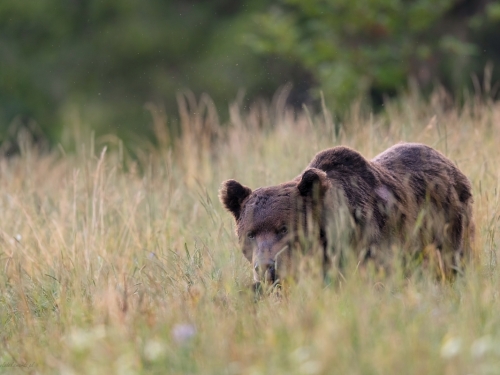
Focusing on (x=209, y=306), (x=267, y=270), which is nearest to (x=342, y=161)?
(x=267, y=270)

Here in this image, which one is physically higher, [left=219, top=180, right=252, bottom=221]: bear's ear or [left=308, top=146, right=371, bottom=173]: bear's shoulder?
[left=308, top=146, right=371, bottom=173]: bear's shoulder

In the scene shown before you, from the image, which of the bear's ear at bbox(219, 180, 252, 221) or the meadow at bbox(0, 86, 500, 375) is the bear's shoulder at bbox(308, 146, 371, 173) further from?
the meadow at bbox(0, 86, 500, 375)

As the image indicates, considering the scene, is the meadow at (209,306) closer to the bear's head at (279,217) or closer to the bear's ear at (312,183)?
the bear's head at (279,217)

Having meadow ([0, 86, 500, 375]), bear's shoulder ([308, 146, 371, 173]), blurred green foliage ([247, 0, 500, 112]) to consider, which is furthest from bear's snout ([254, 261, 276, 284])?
blurred green foliage ([247, 0, 500, 112])

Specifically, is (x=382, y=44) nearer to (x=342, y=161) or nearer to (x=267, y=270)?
(x=342, y=161)

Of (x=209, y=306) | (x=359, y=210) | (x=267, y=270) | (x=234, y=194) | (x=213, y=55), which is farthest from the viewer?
(x=213, y=55)

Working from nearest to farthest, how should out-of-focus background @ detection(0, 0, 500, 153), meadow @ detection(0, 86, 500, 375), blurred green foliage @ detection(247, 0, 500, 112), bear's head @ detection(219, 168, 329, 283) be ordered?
meadow @ detection(0, 86, 500, 375), bear's head @ detection(219, 168, 329, 283), blurred green foliage @ detection(247, 0, 500, 112), out-of-focus background @ detection(0, 0, 500, 153)

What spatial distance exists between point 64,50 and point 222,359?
20.2 metres

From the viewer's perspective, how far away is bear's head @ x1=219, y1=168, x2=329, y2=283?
180 inches

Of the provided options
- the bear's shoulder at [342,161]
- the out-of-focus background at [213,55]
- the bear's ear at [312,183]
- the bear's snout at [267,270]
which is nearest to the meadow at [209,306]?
the bear's snout at [267,270]

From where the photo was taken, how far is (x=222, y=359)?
3.27 m

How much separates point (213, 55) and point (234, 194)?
50.7 ft

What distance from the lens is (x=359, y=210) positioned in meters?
4.79

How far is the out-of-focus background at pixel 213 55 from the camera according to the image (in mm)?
13852
